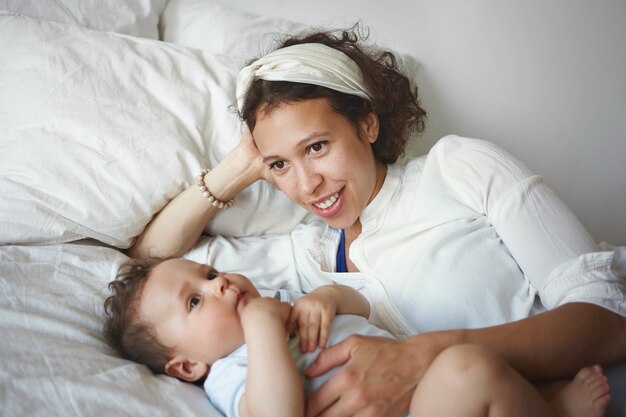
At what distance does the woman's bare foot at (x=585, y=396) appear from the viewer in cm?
86

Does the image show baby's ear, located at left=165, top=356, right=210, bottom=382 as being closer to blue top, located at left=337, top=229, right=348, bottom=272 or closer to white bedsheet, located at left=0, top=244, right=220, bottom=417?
white bedsheet, located at left=0, top=244, right=220, bottom=417

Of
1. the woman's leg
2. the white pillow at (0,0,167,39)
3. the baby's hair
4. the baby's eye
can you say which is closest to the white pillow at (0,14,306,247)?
the white pillow at (0,0,167,39)

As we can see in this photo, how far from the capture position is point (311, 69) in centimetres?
123

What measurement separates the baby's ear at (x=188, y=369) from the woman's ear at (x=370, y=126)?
67cm

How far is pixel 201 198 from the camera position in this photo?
4.66 feet

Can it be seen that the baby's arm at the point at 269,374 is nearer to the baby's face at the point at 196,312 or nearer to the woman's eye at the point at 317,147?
the baby's face at the point at 196,312

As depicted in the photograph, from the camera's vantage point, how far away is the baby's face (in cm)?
99

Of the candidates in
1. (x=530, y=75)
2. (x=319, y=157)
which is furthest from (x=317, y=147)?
(x=530, y=75)

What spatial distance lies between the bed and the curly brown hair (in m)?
→ 0.22

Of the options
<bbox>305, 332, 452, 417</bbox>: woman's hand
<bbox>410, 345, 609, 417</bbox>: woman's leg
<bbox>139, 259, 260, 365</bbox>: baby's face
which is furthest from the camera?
<bbox>139, 259, 260, 365</bbox>: baby's face

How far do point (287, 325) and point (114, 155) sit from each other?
27.1 inches

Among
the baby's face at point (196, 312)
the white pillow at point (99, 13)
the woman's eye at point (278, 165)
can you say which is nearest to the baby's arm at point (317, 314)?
the baby's face at point (196, 312)

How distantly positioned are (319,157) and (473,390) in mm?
635

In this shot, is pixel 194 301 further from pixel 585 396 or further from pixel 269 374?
pixel 585 396
